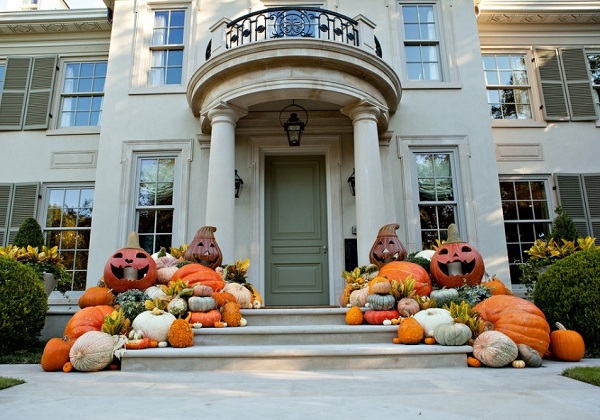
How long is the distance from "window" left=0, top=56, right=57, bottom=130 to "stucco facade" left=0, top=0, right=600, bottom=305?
15 centimetres

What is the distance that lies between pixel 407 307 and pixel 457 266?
106cm

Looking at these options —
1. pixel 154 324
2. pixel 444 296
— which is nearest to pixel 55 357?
pixel 154 324

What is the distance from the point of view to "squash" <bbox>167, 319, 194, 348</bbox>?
374cm

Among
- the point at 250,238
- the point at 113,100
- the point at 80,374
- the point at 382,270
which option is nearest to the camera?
the point at 80,374

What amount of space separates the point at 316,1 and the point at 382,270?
5360 mm

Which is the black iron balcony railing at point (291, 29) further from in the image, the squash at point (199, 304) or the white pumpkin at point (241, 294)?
the squash at point (199, 304)

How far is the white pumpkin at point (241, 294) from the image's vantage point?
4910 mm

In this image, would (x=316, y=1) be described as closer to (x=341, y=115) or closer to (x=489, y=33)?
(x=341, y=115)

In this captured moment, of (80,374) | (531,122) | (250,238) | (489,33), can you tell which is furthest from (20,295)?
(489,33)

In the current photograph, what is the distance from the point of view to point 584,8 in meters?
8.51

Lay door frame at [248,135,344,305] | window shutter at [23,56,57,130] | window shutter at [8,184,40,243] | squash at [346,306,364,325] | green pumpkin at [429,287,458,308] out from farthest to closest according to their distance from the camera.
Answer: window shutter at [23,56,57,130], window shutter at [8,184,40,243], door frame at [248,135,344,305], green pumpkin at [429,287,458,308], squash at [346,306,364,325]

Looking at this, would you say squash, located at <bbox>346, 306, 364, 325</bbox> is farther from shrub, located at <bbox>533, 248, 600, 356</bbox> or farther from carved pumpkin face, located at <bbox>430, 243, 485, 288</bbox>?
shrub, located at <bbox>533, 248, 600, 356</bbox>

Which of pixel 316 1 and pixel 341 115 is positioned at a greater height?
pixel 316 1

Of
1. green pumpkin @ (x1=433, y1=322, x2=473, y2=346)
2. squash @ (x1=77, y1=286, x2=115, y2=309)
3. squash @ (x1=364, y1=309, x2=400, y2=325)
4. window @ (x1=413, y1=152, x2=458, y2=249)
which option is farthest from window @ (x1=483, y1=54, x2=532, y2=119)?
squash @ (x1=77, y1=286, x2=115, y2=309)
